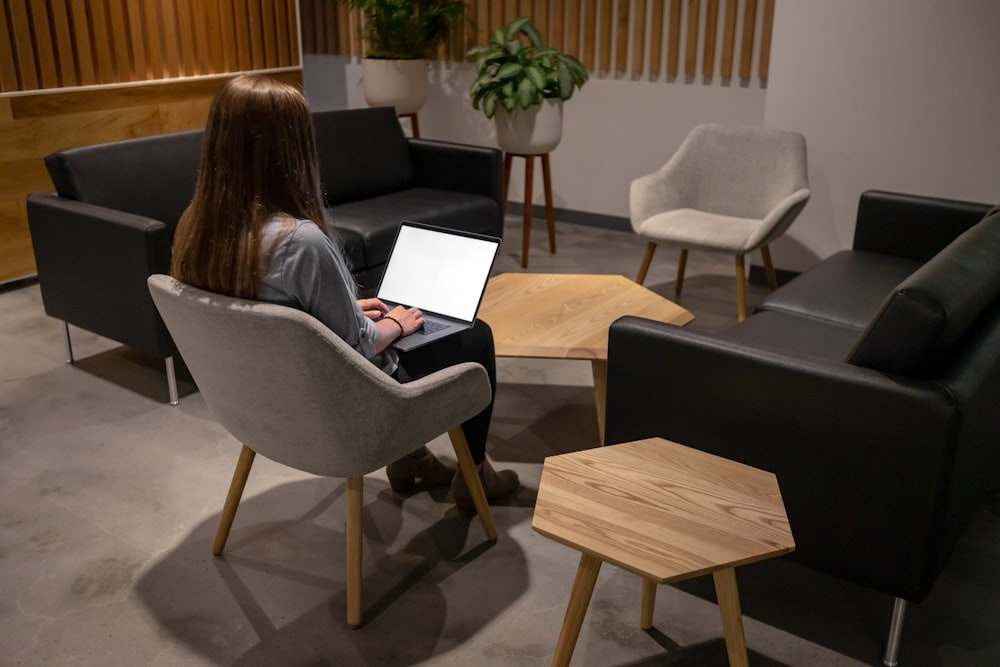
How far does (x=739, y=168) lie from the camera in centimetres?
463

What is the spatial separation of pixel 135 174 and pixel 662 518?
2873 millimetres

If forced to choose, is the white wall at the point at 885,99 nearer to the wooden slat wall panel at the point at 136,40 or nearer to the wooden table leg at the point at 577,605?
the wooden slat wall panel at the point at 136,40

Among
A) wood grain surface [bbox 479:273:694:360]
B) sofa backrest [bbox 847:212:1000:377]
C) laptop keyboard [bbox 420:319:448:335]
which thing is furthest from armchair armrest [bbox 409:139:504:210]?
sofa backrest [bbox 847:212:1000:377]

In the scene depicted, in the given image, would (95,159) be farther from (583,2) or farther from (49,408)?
(583,2)

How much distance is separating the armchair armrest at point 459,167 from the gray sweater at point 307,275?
2.79 m

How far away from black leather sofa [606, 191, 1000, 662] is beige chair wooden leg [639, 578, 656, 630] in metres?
0.35

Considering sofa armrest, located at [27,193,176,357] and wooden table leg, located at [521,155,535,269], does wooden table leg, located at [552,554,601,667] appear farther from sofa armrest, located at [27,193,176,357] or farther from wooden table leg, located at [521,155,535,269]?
wooden table leg, located at [521,155,535,269]

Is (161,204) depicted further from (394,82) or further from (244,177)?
(394,82)

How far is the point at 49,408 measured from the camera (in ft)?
11.4

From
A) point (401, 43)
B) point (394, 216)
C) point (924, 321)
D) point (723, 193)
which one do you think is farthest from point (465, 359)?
point (401, 43)

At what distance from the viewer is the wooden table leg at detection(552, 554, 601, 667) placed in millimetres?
1869

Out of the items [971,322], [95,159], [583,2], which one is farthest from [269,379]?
[583,2]

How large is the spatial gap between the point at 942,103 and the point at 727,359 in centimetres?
275

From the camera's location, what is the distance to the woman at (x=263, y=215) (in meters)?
Answer: 2.01
